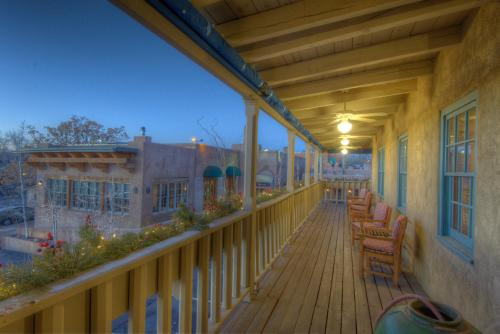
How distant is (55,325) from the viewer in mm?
972

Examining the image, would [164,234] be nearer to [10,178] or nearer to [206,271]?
[206,271]

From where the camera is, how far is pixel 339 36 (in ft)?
7.19

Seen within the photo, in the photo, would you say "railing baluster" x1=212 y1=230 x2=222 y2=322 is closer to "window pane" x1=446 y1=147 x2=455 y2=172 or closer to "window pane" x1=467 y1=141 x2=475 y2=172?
"window pane" x1=467 y1=141 x2=475 y2=172

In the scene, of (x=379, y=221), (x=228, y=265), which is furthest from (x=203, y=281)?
(x=379, y=221)

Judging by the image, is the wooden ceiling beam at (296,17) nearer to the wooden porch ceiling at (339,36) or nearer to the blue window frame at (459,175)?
the wooden porch ceiling at (339,36)

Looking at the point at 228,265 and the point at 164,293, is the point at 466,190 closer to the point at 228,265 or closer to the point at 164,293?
the point at 228,265

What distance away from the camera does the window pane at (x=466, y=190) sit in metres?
2.26

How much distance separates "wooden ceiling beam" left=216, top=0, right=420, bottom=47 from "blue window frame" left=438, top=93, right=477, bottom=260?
114cm

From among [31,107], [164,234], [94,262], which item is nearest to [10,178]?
[31,107]

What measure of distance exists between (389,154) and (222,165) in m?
4.49

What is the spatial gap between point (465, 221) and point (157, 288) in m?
2.66

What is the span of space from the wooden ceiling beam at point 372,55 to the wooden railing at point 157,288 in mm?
1651

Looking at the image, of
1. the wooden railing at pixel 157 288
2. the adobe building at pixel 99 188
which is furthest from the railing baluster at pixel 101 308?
the adobe building at pixel 99 188

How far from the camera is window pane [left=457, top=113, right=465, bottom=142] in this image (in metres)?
2.40
